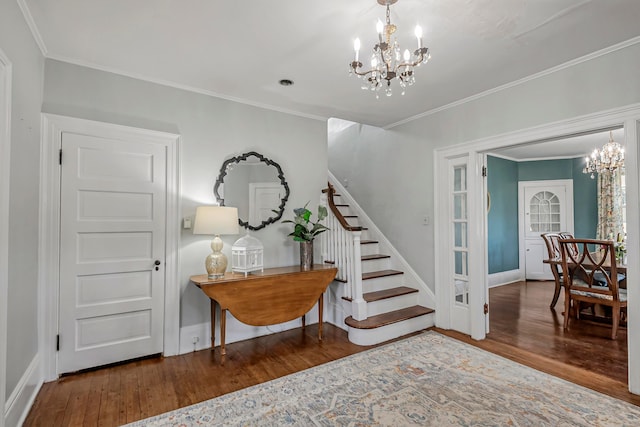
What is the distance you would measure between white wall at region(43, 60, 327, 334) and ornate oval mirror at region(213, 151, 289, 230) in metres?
0.08

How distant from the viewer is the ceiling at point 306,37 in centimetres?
184

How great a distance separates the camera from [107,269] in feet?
8.41

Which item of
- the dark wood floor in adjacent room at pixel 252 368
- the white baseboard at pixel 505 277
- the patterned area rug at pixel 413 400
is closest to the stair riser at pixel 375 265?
the dark wood floor in adjacent room at pixel 252 368

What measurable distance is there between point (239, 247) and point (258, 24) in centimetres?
178

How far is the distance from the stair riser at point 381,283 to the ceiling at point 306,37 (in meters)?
2.06

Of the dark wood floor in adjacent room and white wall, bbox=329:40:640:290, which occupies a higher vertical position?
white wall, bbox=329:40:640:290

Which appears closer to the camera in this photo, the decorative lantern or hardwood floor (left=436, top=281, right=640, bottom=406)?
hardwood floor (left=436, top=281, right=640, bottom=406)

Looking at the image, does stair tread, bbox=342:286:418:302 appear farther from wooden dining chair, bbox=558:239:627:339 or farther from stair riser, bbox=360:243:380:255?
wooden dining chair, bbox=558:239:627:339

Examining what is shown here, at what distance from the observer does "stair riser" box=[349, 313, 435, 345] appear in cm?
300

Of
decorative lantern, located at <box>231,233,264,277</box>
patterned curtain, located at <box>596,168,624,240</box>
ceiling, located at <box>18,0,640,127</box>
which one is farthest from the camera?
patterned curtain, located at <box>596,168,624,240</box>

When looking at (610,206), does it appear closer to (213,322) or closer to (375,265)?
(375,265)

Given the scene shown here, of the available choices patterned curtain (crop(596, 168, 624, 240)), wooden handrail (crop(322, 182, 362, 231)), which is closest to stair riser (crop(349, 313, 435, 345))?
wooden handrail (crop(322, 182, 362, 231))

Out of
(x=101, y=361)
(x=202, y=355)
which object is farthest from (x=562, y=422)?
(x=101, y=361)

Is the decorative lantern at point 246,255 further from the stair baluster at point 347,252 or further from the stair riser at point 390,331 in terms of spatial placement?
the stair riser at point 390,331
